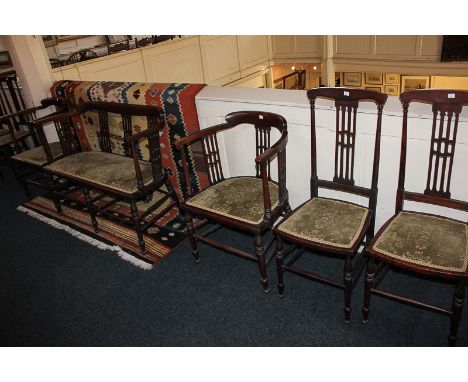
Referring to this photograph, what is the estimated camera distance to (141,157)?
3.28 meters

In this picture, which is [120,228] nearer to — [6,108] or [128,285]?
[128,285]

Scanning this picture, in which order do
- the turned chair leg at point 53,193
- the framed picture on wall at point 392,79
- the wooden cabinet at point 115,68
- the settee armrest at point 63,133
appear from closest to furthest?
the settee armrest at point 63,133
the turned chair leg at point 53,193
the wooden cabinet at point 115,68
the framed picture on wall at point 392,79

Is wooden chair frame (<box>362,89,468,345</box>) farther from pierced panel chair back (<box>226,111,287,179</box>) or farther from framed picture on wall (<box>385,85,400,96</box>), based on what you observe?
framed picture on wall (<box>385,85,400,96</box>)

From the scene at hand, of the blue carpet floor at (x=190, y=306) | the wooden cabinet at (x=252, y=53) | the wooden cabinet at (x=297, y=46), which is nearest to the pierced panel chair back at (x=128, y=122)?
the blue carpet floor at (x=190, y=306)

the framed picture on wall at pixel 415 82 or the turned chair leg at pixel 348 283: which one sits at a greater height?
the turned chair leg at pixel 348 283

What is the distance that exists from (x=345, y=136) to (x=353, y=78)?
7088 mm

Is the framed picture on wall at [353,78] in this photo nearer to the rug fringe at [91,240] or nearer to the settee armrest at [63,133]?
the settee armrest at [63,133]

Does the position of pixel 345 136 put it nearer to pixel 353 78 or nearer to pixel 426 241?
pixel 426 241

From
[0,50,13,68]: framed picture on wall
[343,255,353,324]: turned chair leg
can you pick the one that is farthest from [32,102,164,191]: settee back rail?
[0,50,13,68]: framed picture on wall

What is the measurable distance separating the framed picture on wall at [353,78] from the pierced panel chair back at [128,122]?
6.69m

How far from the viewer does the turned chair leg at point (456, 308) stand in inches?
65.0

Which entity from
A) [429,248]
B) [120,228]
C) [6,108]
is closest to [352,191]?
[429,248]

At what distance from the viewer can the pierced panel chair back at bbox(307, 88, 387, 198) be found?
197 cm

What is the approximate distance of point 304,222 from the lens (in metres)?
2.04
